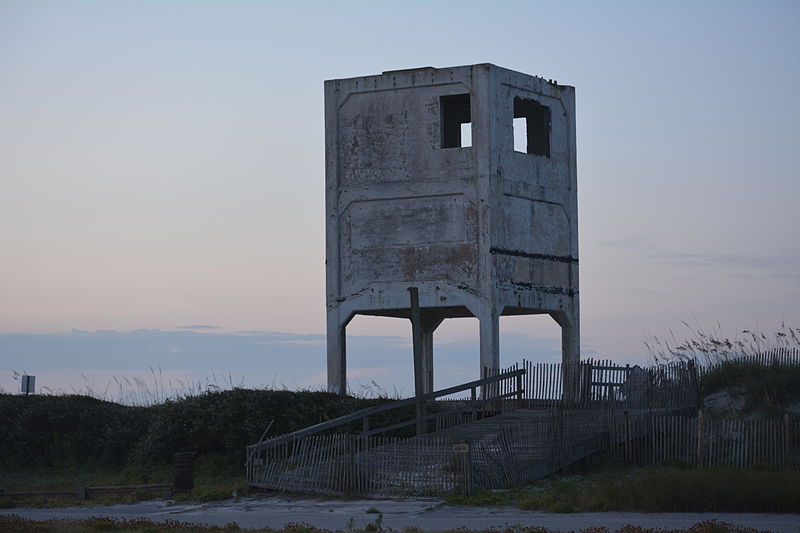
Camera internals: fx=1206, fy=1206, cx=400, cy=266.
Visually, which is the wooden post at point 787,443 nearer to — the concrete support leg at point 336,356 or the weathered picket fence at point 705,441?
the weathered picket fence at point 705,441

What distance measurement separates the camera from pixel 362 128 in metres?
35.0

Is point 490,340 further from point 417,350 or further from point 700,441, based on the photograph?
point 700,441

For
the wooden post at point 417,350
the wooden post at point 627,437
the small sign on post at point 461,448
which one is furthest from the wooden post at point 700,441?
the wooden post at point 417,350

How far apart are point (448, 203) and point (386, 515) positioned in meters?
14.5

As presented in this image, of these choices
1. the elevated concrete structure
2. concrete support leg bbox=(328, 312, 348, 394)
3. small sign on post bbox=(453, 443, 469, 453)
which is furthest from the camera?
concrete support leg bbox=(328, 312, 348, 394)

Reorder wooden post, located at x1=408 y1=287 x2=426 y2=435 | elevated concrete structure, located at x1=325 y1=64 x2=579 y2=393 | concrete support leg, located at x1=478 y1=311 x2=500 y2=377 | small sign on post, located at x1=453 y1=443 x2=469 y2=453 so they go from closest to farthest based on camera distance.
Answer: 1. small sign on post, located at x1=453 y1=443 x2=469 y2=453
2. wooden post, located at x1=408 y1=287 x2=426 y2=435
3. concrete support leg, located at x1=478 y1=311 x2=500 y2=377
4. elevated concrete structure, located at x1=325 y1=64 x2=579 y2=393

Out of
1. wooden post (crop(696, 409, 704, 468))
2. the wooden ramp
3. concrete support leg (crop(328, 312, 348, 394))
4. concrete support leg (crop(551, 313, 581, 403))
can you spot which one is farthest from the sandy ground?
concrete support leg (crop(551, 313, 581, 403))

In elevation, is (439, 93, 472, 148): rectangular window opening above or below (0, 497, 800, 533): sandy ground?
above

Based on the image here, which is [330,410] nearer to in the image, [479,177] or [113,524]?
[479,177]

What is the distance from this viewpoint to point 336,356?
1366 inches

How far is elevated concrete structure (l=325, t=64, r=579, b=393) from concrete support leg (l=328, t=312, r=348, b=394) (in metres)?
0.03

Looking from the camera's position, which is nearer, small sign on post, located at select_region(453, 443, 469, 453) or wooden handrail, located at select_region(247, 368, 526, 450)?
small sign on post, located at select_region(453, 443, 469, 453)

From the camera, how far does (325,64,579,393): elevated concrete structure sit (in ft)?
109

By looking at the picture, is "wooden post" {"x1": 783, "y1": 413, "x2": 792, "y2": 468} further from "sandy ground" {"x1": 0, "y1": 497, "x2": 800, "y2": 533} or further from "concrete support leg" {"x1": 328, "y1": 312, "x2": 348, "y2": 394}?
"concrete support leg" {"x1": 328, "y1": 312, "x2": 348, "y2": 394}
